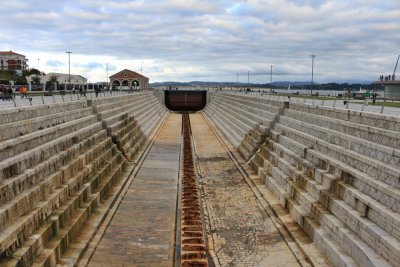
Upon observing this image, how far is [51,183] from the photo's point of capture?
16.5 m

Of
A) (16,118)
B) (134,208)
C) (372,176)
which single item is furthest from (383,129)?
(16,118)

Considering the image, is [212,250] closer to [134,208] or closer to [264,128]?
[134,208]

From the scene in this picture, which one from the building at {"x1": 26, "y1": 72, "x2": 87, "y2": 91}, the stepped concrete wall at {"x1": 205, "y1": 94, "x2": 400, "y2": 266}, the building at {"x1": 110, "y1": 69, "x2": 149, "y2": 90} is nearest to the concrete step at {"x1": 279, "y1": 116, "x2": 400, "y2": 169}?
the stepped concrete wall at {"x1": 205, "y1": 94, "x2": 400, "y2": 266}

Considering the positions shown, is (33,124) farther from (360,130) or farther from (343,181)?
(360,130)

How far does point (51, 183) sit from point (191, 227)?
21.4ft

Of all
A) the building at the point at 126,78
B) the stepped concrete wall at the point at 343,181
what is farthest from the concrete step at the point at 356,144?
the building at the point at 126,78

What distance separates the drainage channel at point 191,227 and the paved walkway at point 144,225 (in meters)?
0.50

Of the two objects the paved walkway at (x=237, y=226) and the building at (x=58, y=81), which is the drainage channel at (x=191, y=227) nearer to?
the paved walkway at (x=237, y=226)

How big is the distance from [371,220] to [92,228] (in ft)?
36.7

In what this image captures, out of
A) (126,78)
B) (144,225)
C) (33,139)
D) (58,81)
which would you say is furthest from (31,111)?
(126,78)

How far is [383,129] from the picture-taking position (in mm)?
15797

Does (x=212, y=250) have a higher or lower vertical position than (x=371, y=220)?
lower

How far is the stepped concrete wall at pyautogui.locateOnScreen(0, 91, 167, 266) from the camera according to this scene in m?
12.8

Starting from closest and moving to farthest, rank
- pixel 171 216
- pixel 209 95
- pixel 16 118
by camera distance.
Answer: pixel 16 118 < pixel 171 216 < pixel 209 95
